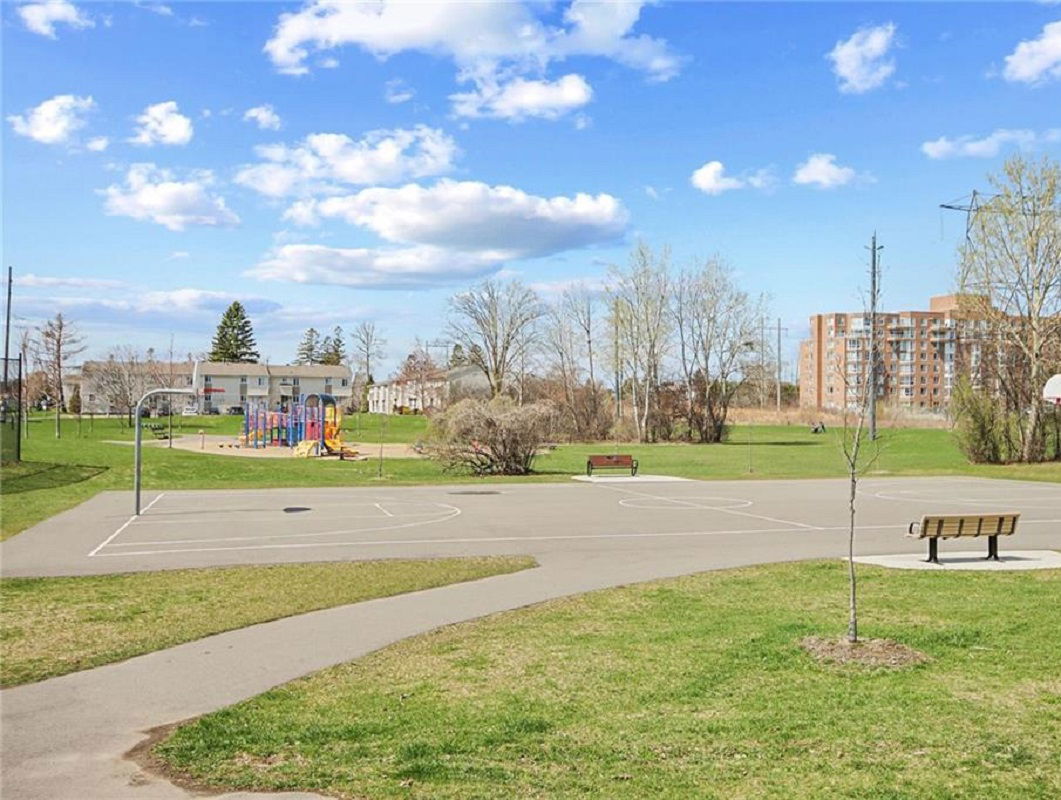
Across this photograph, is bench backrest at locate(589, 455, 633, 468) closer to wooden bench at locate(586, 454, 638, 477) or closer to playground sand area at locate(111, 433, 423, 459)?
wooden bench at locate(586, 454, 638, 477)

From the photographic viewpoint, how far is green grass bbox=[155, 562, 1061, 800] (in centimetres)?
580

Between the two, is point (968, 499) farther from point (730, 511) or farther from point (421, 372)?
point (421, 372)

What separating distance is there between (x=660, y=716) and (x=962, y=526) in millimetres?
9926

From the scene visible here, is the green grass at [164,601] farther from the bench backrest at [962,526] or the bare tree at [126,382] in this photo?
the bare tree at [126,382]

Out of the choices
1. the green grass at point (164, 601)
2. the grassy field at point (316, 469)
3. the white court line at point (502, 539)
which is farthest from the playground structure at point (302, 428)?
the green grass at point (164, 601)

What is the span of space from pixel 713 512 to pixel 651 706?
1579 cm

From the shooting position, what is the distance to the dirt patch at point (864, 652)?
27.8ft

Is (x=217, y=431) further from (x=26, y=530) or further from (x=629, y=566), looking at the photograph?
(x=629, y=566)

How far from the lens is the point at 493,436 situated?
113 ft

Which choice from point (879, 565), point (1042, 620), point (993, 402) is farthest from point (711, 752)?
point (993, 402)

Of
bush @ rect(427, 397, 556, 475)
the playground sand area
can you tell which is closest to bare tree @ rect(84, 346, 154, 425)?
the playground sand area

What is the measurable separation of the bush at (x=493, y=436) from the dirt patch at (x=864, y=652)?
25.3 m

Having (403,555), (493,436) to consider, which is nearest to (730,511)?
(403,555)

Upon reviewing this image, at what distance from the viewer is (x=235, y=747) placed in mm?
6461
